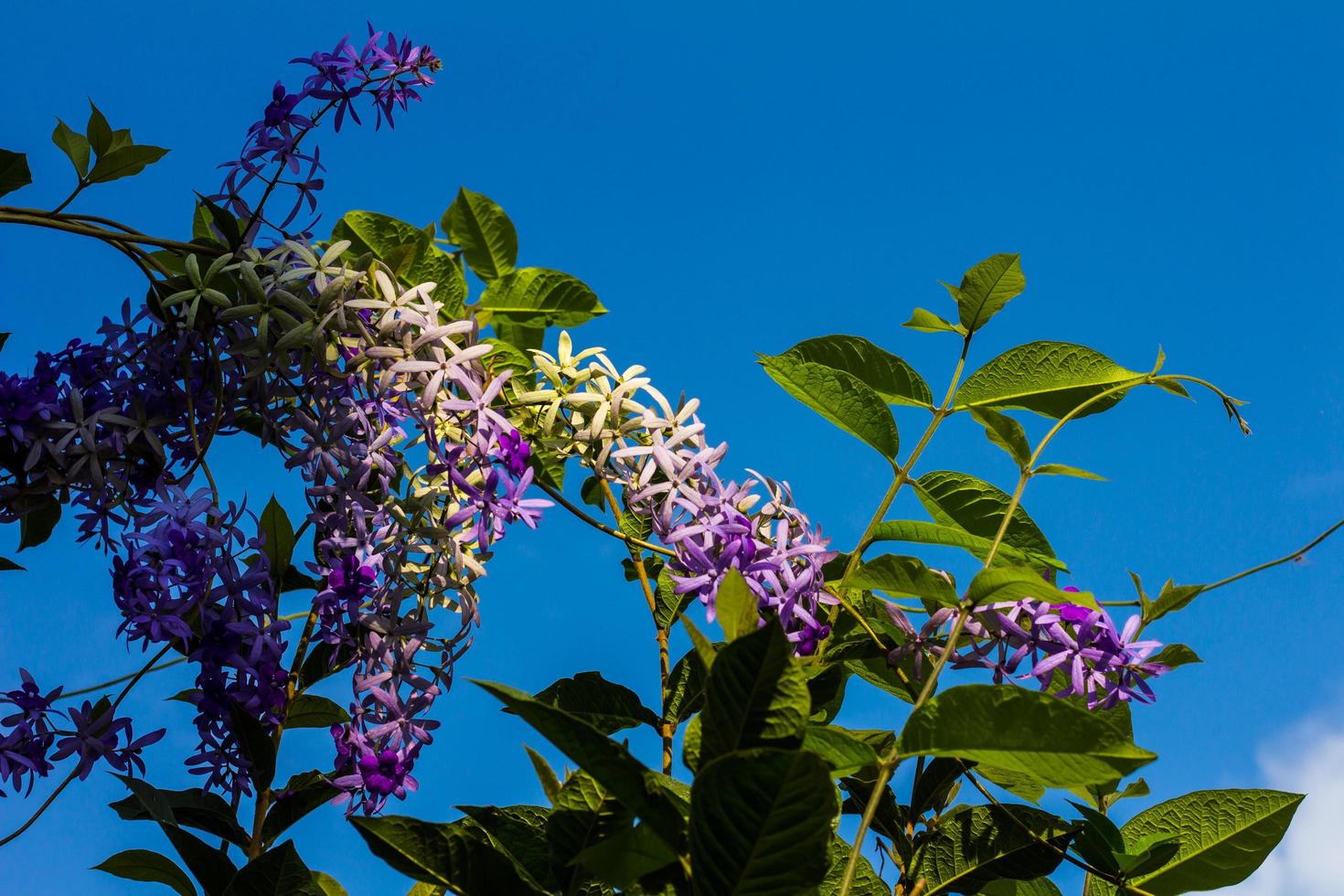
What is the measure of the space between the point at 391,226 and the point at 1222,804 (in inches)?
44.6

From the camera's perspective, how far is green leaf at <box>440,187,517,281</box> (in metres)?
1.52

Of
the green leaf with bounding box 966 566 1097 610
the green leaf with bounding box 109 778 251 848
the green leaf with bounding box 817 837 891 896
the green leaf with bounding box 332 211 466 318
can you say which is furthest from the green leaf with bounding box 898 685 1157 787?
the green leaf with bounding box 332 211 466 318

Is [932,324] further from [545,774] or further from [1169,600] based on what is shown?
[545,774]

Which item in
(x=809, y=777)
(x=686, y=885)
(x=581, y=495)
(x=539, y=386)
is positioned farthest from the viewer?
(x=581, y=495)

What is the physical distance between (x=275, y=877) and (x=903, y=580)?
0.61 metres

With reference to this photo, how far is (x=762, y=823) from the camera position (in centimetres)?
72

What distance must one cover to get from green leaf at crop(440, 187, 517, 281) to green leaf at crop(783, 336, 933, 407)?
1.36 feet

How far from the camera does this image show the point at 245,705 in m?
1.25

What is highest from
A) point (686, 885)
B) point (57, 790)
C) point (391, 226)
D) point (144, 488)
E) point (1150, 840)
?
point (391, 226)

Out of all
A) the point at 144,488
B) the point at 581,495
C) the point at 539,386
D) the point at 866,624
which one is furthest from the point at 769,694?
the point at 144,488

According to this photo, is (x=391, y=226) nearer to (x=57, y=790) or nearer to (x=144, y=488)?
(x=144, y=488)

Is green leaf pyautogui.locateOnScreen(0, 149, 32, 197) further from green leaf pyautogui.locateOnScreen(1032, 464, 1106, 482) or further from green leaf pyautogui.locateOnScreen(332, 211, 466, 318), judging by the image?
green leaf pyautogui.locateOnScreen(1032, 464, 1106, 482)

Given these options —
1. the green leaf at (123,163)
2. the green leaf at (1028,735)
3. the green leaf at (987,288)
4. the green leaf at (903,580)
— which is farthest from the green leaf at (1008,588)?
the green leaf at (123,163)

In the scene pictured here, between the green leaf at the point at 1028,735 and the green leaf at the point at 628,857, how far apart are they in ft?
0.65
